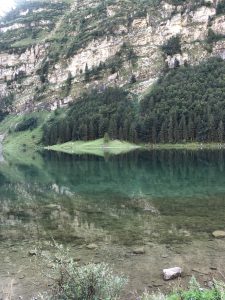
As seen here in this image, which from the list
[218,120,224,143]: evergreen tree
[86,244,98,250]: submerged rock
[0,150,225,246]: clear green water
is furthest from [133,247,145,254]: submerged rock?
[218,120,224,143]: evergreen tree

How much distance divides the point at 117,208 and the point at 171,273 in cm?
2162

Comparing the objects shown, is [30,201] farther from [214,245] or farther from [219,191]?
[214,245]

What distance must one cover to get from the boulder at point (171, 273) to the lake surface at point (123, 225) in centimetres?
49

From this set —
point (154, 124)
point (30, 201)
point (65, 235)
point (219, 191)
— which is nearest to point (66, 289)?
point (65, 235)

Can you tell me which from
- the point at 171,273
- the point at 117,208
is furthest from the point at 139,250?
the point at 117,208

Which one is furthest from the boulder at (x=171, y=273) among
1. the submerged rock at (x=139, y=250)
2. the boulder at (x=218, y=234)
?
the boulder at (x=218, y=234)

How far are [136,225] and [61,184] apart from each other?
3411 centimetres

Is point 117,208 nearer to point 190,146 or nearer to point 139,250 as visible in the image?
point 139,250

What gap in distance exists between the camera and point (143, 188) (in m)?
58.9

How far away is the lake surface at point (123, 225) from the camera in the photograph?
24.4 m

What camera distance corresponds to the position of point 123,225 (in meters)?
35.3

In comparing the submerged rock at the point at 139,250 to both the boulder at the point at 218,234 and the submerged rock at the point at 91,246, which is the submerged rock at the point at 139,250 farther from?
the boulder at the point at 218,234

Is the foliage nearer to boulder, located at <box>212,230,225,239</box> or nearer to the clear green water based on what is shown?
the clear green water

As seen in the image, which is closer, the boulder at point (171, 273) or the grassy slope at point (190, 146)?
the boulder at point (171, 273)
